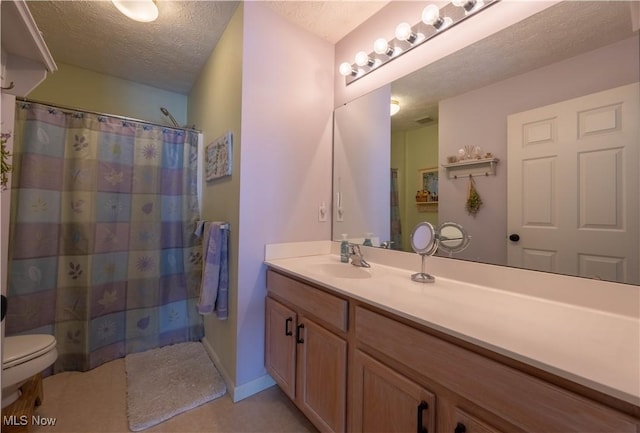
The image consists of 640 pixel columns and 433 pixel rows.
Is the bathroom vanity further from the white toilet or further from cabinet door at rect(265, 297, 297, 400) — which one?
the white toilet

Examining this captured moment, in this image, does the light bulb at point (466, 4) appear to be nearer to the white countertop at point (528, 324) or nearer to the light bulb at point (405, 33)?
the light bulb at point (405, 33)

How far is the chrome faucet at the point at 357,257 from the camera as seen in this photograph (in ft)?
5.07

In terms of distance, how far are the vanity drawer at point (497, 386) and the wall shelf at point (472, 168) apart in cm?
81

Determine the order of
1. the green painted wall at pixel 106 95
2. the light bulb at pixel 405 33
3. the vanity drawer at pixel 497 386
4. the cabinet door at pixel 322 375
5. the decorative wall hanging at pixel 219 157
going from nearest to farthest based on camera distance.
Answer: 1. the vanity drawer at pixel 497 386
2. the cabinet door at pixel 322 375
3. the light bulb at pixel 405 33
4. the decorative wall hanging at pixel 219 157
5. the green painted wall at pixel 106 95

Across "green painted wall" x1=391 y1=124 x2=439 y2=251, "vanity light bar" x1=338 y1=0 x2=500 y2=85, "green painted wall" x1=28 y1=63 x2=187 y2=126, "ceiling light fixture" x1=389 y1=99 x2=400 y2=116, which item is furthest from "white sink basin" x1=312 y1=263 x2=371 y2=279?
"green painted wall" x1=28 y1=63 x2=187 y2=126

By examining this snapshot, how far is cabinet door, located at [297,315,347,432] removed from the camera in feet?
3.60

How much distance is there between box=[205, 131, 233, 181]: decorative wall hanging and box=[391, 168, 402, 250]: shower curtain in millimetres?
1013

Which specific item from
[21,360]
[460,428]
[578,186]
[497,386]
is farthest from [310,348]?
[21,360]

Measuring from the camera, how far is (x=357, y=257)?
5.19ft

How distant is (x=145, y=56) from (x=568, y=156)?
9.17 feet

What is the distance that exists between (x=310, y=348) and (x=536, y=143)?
132cm

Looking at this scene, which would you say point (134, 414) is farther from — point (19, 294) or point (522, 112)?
point (522, 112)

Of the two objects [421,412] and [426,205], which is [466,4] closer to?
[426,205]

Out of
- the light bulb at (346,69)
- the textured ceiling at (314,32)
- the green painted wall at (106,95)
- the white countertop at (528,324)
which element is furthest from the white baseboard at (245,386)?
the green painted wall at (106,95)
